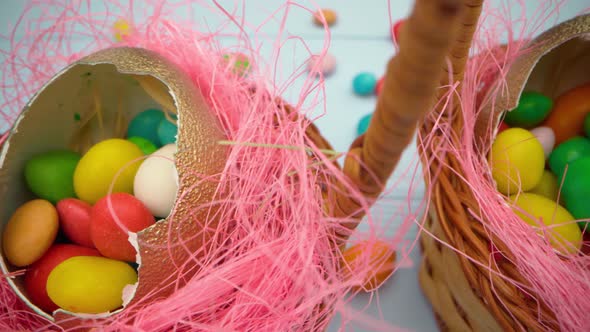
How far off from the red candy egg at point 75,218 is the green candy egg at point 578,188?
0.54m

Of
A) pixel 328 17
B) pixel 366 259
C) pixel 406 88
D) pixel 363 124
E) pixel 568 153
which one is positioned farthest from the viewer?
pixel 328 17

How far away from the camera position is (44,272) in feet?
1.46

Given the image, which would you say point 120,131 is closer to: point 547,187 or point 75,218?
point 75,218

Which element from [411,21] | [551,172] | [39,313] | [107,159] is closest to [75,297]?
[39,313]

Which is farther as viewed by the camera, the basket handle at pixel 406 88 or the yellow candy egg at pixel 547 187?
the yellow candy egg at pixel 547 187

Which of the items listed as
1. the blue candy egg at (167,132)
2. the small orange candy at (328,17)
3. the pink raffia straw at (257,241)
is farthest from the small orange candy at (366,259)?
the small orange candy at (328,17)

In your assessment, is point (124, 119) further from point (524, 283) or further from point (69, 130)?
point (524, 283)

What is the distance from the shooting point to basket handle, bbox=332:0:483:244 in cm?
20

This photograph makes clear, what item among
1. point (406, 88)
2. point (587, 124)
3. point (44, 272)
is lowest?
point (44, 272)

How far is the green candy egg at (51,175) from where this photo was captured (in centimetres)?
48

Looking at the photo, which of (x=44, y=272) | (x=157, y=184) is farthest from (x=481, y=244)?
(x=44, y=272)

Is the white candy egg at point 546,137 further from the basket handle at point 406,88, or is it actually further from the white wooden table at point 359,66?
the basket handle at point 406,88

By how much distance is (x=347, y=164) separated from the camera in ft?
1.05

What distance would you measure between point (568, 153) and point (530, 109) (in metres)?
0.07
